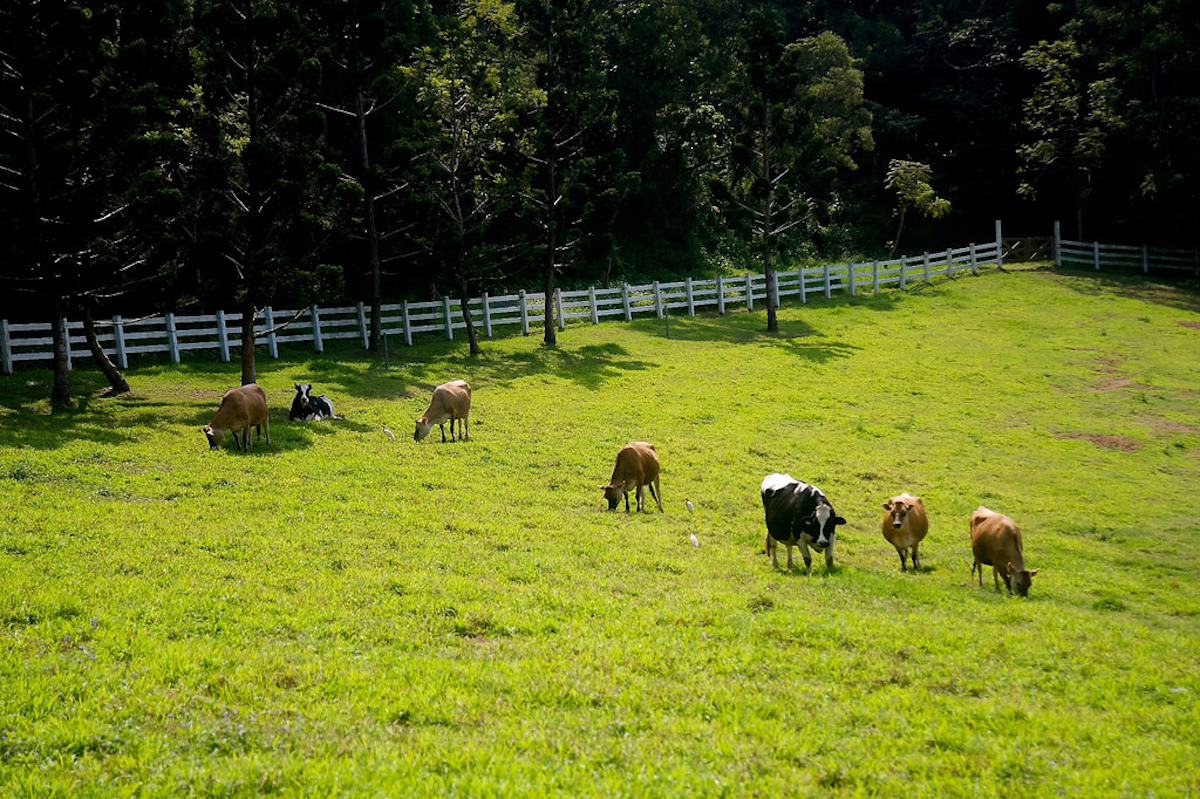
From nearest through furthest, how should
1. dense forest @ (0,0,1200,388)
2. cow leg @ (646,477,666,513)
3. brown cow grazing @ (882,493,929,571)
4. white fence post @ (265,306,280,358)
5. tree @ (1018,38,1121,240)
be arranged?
brown cow grazing @ (882,493,929,571), cow leg @ (646,477,666,513), dense forest @ (0,0,1200,388), white fence post @ (265,306,280,358), tree @ (1018,38,1121,240)

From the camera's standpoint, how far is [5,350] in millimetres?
25922

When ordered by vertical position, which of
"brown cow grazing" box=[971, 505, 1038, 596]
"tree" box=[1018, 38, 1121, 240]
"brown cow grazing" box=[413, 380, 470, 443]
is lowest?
"brown cow grazing" box=[971, 505, 1038, 596]

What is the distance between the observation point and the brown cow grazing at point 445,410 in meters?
20.4

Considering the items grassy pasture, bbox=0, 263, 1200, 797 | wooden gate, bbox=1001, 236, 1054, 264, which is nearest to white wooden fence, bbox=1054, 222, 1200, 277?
wooden gate, bbox=1001, 236, 1054, 264

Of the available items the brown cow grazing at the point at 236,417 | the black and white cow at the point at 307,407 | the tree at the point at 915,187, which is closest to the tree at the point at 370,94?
the black and white cow at the point at 307,407

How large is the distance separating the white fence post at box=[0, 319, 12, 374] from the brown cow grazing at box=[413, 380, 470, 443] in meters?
13.4

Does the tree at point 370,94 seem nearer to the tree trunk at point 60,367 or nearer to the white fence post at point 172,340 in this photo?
the white fence post at point 172,340

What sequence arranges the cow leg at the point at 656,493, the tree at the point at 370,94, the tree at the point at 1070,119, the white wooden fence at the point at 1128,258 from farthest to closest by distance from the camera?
the white wooden fence at the point at 1128,258 < the tree at the point at 1070,119 < the tree at the point at 370,94 < the cow leg at the point at 656,493

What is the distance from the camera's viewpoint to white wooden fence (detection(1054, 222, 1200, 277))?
49.3 m

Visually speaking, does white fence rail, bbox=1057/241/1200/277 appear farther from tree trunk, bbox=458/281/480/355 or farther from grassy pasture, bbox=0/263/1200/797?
tree trunk, bbox=458/281/480/355

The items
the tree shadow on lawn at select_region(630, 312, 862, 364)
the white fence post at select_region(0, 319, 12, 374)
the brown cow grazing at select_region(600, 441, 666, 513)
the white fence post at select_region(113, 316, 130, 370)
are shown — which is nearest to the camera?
the brown cow grazing at select_region(600, 441, 666, 513)

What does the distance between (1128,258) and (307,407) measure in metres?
46.1

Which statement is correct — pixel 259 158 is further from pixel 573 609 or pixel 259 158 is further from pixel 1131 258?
pixel 1131 258

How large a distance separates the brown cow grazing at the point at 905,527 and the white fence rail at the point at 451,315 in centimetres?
1861
